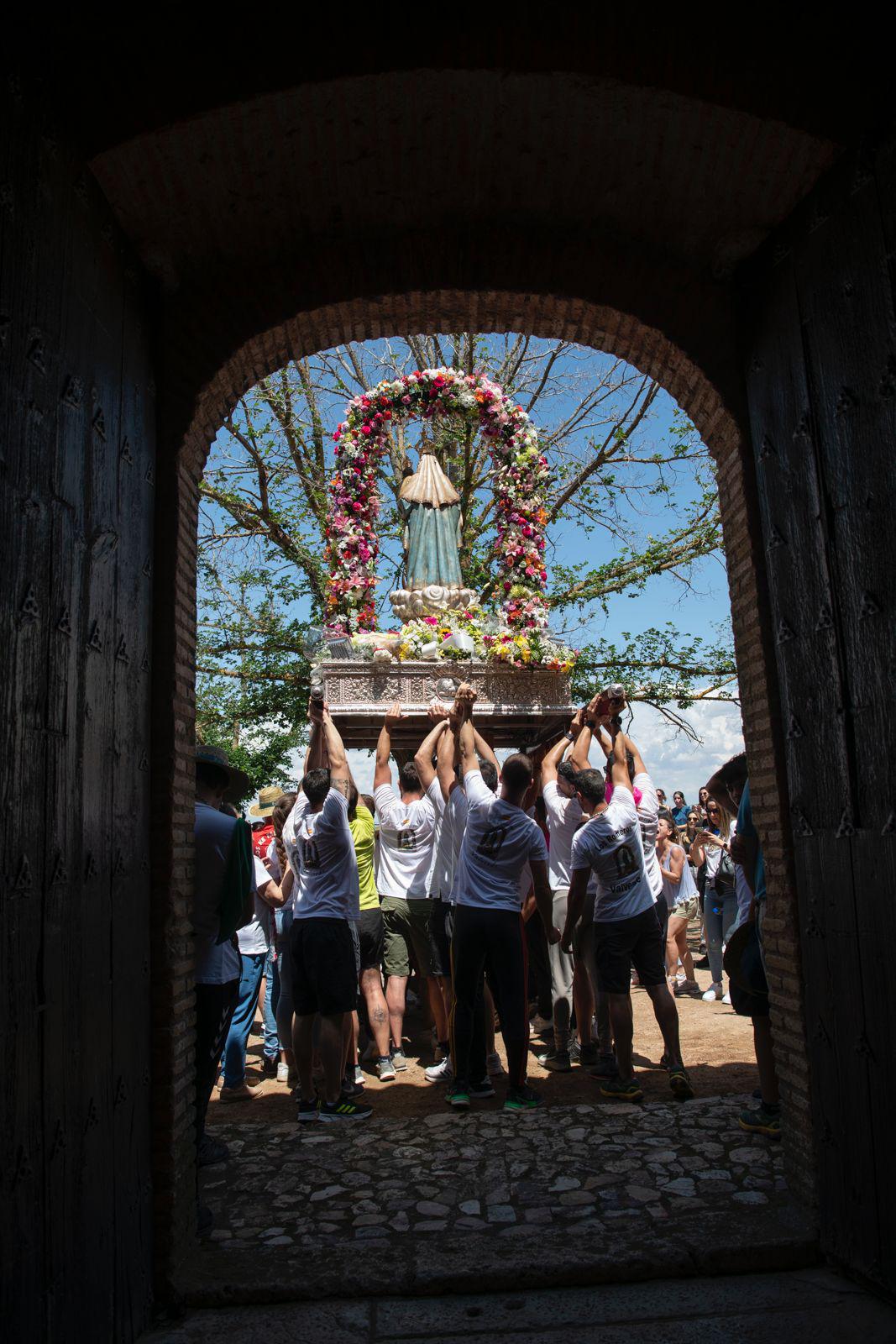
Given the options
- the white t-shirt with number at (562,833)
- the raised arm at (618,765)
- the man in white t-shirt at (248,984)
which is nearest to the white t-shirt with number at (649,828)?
the raised arm at (618,765)

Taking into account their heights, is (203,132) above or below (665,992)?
above

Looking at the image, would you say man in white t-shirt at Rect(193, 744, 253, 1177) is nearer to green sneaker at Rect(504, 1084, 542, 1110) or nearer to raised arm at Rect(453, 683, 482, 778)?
raised arm at Rect(453, 683, 482, 778)

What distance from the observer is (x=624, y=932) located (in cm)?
579

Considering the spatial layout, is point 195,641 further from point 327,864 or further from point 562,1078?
point 562,1078

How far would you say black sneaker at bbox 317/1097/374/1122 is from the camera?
5.73 metres

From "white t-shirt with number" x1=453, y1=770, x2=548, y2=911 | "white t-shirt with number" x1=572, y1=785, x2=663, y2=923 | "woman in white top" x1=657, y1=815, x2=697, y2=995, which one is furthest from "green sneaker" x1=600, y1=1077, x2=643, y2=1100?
"woman in white top" x1=657, y1=815, x2=697, y2=995

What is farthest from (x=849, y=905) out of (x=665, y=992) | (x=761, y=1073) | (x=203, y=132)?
(x=203, y=132)

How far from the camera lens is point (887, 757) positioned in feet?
10.5

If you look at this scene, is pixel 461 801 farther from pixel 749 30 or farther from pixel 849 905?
pixel 749 30

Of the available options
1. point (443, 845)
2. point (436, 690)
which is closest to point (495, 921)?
point (443, 845)

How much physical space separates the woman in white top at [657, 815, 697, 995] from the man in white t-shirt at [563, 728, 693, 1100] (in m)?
2.88

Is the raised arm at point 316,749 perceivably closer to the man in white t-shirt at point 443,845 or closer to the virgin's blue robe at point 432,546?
the man in white t-shirt at point 443,845

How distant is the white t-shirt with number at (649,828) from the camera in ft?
20.7

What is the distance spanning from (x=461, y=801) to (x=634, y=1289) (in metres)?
3.35
